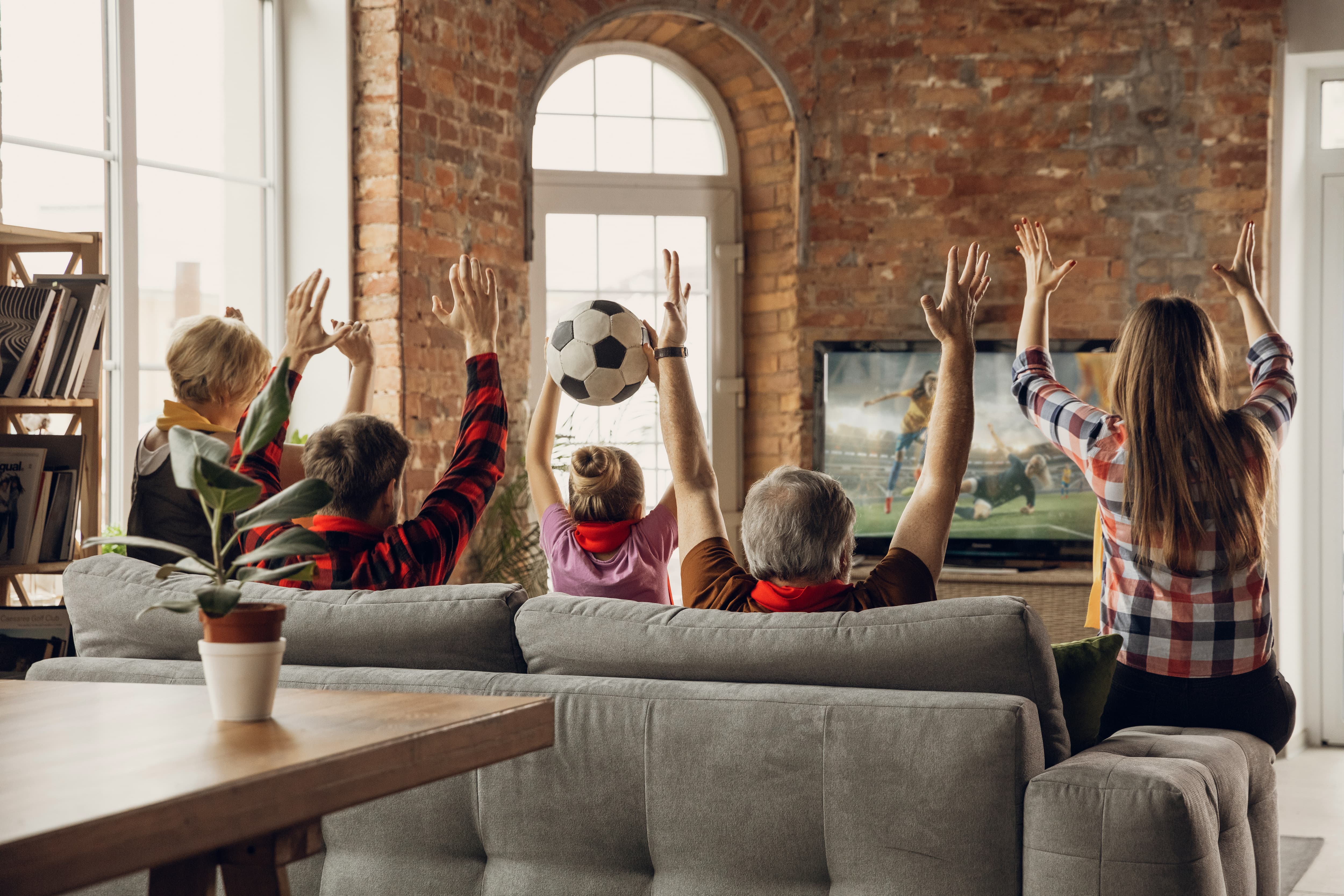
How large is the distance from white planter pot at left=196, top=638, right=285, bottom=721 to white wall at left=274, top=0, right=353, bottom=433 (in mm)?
3271

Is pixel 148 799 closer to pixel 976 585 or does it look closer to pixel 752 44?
pixel 976 585

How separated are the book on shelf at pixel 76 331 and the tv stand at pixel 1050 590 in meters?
2.81

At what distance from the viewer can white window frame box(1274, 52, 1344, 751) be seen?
4957 millimetres

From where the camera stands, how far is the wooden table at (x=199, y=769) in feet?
2.96

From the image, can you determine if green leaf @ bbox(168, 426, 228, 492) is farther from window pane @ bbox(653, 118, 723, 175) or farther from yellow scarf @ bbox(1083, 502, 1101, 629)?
window pane @ bbox(653, 118, 723, 175)

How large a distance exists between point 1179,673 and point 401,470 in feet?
4.72

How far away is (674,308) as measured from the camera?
2.40 m

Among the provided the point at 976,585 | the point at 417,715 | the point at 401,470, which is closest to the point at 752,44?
the point at 976,585

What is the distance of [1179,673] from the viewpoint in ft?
7.47

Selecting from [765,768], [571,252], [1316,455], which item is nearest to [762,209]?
[571,252]

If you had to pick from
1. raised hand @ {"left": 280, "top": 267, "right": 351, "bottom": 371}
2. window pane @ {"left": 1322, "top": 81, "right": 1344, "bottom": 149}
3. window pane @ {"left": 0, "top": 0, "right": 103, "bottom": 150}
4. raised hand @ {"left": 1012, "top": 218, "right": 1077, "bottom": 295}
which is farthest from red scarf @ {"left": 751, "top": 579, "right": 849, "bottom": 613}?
window pane @ {"left": 1322, "top": 81, "right": 1344, "bottom": 149}

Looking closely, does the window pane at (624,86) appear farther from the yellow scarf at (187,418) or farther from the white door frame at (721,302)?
the yellow scarf at (187,418)

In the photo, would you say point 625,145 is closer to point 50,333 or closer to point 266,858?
point 50,333

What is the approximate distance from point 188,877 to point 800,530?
1.01 m
